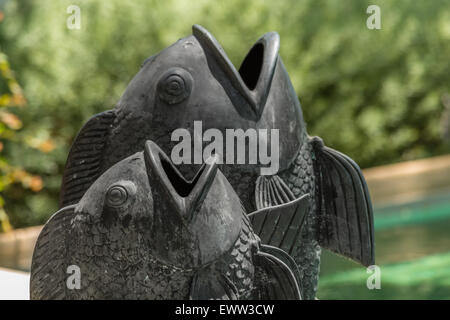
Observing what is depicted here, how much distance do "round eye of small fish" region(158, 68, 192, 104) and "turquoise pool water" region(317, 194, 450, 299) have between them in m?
2.12

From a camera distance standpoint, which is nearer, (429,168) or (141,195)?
(141,195)

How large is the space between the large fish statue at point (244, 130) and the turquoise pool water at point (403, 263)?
5.35 feet

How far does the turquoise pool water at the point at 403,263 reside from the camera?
4.06 metres

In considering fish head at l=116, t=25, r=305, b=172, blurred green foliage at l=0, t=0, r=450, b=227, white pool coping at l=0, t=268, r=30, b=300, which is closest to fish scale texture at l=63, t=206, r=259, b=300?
fish head at l=116, t=25, r=305, b=172

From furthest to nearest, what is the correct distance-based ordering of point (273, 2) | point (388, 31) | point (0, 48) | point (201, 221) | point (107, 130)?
point (388, 31) → point (273, 2) → point (0, 48) → point (107, 130) → point (201, 221)

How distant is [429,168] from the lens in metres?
8.33

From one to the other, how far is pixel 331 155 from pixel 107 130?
77 cm

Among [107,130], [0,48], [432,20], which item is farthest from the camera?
[432,20]

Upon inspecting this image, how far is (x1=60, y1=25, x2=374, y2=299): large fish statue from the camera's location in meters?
2.16

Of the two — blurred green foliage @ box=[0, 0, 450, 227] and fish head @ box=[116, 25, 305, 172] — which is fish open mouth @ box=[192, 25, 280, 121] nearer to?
fish head @ box=[116, 25, 305, 172]

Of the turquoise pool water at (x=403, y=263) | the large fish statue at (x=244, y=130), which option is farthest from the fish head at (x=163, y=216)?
the turquoise pool water at (x=403, y=263)

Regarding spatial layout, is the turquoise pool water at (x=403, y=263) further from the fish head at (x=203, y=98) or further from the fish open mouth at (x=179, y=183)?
the fish open mouth at (x=179, y=183)

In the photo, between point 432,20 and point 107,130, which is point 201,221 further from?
point 432,20

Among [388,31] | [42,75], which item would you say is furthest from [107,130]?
[388,31]
